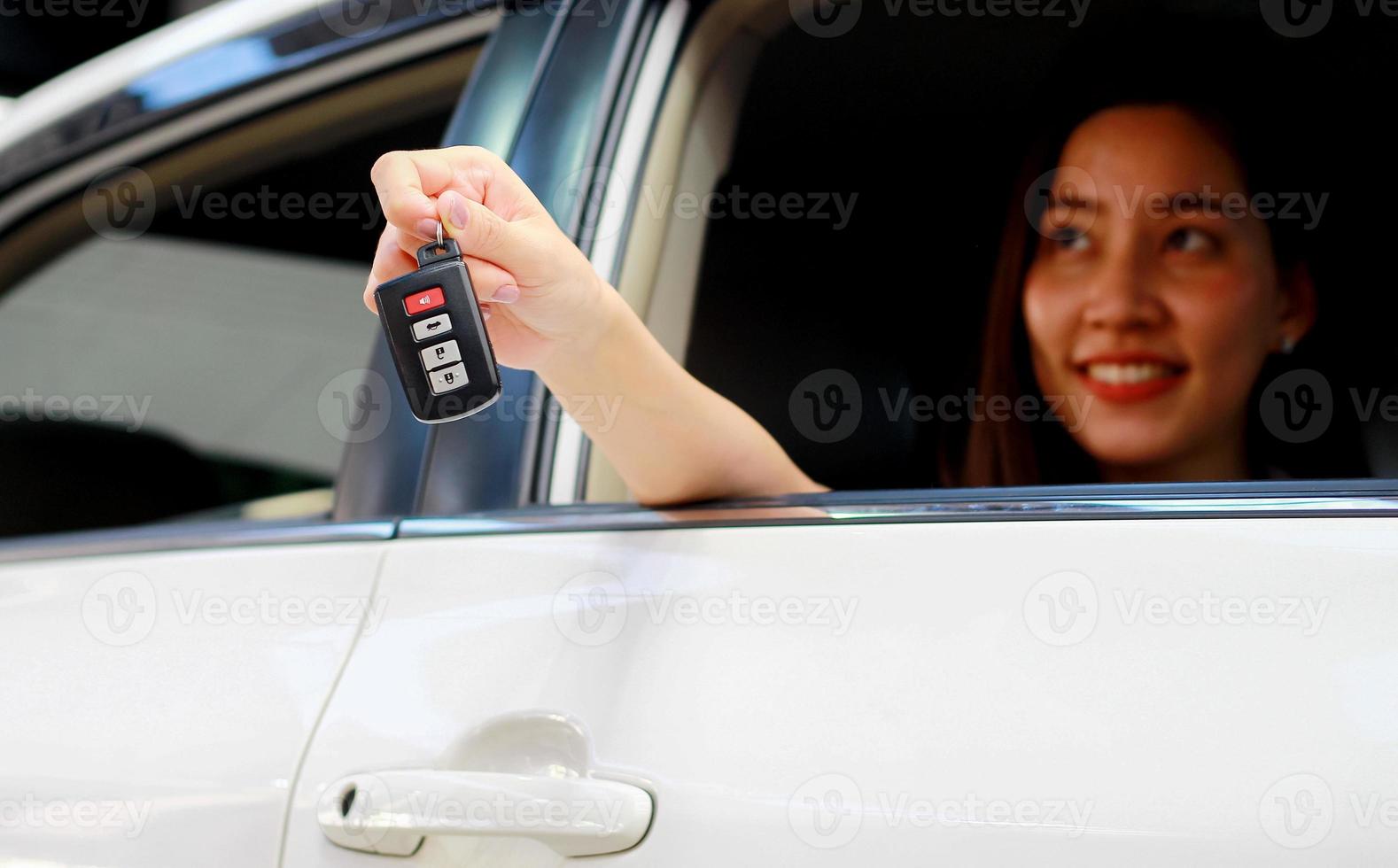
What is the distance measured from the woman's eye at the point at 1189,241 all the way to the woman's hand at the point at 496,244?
2.79 ft

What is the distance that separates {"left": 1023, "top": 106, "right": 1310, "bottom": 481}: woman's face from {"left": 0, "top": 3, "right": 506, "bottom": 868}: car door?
2.72ft

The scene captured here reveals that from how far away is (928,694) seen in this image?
2.68 feet

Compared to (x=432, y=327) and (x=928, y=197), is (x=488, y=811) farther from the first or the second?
(x=928, y=197)

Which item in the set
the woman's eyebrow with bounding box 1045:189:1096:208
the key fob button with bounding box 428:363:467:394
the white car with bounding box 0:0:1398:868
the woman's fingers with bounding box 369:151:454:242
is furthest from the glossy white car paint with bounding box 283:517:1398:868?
the woman's eyebrow with bounding box 1045:189:1096:208

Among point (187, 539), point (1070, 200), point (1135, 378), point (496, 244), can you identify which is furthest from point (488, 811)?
point (1070, 200)

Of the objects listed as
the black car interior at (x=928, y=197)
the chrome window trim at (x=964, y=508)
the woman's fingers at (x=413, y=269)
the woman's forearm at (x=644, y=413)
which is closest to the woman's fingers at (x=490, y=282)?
the woman's fingers at (x=413, y=269)

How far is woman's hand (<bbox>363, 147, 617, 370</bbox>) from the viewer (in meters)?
0.90

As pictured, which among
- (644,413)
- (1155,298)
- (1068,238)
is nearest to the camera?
(644,413)

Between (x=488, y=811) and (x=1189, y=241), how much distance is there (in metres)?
1.15

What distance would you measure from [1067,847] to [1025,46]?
1.18 metres

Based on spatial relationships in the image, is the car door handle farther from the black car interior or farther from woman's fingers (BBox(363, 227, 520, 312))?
the black car interior

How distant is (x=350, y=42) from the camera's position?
1.51 m

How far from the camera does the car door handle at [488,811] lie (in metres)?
0.85

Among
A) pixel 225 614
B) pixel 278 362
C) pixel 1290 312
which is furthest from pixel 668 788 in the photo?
pixel 278 362
